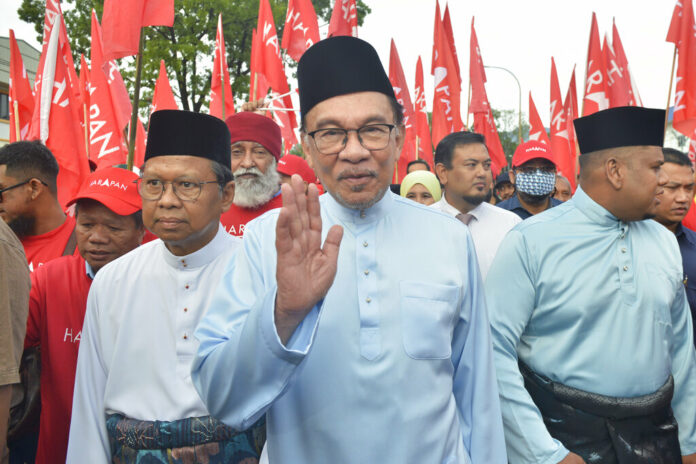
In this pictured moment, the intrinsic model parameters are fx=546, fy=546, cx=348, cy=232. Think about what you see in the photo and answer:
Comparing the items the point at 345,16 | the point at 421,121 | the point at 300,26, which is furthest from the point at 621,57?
the point at 300,26

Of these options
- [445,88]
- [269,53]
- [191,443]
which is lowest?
[191,443]

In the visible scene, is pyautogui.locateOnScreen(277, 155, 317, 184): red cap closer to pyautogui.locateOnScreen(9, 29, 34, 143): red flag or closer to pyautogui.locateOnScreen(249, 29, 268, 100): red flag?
pyautogui.locateOnScreen(249, 29, 268, 100): red flag

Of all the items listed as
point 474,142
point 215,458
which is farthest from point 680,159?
point 215,458

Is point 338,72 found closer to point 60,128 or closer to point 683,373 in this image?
point 683,373

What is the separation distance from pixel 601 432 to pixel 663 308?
2.00 ft

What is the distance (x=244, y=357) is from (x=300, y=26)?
796cm

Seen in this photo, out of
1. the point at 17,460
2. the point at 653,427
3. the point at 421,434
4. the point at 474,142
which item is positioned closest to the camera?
the point at 421,434

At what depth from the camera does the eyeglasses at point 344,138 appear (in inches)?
68.4

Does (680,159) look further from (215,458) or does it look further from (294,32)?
(294,32)

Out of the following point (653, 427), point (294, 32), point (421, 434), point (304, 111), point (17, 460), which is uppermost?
point (294, 32)

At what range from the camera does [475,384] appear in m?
1.80

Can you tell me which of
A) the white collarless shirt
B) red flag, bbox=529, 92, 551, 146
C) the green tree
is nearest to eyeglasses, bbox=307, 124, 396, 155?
the white collarless shirt

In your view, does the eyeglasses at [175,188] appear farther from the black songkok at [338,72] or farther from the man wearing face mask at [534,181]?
the man wearing face mask at [534,181]

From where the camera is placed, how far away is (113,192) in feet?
9.04
